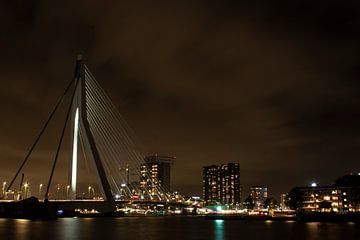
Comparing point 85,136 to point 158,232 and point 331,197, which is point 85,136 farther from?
point 331,197

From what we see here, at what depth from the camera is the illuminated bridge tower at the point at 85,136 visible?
58650mm

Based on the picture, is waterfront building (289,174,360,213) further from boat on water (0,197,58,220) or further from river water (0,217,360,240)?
river water (0,217,360,240)

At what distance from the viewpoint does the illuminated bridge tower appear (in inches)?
2309

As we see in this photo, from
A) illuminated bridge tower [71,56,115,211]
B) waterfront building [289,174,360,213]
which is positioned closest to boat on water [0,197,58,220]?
illuminated bridge tower [71,56,115,211]

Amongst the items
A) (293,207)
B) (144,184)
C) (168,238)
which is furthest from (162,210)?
(168,238)

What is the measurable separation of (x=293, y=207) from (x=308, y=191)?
245 inches

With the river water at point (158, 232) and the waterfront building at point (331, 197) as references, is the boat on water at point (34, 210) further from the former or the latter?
the waterfront building at point (331, 197)

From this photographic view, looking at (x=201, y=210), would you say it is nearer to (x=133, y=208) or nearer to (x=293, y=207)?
(x=133, y=208)

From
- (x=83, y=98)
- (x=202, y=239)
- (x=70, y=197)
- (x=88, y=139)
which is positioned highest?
(x=83, y=98)

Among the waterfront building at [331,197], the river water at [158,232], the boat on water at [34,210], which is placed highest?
the waterfront building at [331,197]

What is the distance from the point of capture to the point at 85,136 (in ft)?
192

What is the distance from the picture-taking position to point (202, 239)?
41.4 meters

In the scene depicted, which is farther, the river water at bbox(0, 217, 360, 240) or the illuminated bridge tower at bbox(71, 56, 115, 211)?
the illuminated bridge tower at bbox(71, 56, 115, 211)

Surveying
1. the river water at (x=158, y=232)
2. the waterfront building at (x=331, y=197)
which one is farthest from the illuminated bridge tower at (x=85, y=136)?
the waterfront building at (x=331, y=197)
